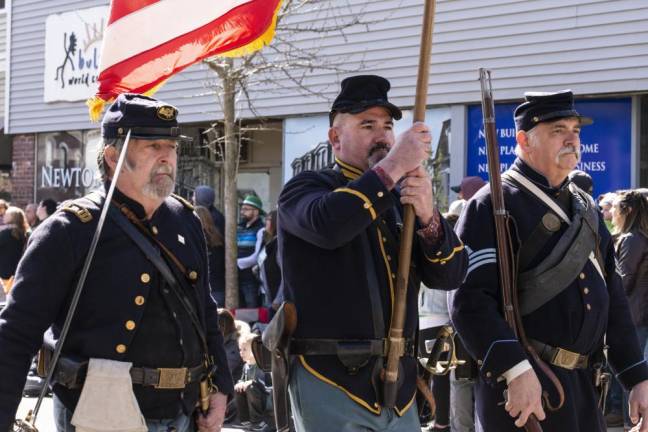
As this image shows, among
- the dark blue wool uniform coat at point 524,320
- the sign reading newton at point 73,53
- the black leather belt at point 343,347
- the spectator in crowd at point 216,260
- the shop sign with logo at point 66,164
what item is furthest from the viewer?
the shop sign with logo at point 66,164

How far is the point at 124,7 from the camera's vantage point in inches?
178

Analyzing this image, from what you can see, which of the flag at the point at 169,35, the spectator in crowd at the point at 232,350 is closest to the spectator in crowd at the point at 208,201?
the spectator in crowd at the point at 232,350

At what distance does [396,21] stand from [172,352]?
32.8ft

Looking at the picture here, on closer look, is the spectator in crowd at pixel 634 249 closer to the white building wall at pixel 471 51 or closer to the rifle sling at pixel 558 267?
the white building wall at pixel 471 51

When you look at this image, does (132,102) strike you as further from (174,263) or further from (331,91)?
(331,91)

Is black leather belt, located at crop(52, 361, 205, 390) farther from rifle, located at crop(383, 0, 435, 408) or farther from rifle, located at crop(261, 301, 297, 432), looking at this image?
rifle, located at crop(383, 0, 435, 408)

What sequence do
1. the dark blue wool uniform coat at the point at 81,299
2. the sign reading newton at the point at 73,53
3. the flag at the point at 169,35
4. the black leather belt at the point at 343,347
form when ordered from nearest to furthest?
the dark blue wool uniform coat at the point at 81,299 → the black leather belt at the point at 343,347 → the flag at the point at 169,35 → the sign reading newton at the point at 73,53

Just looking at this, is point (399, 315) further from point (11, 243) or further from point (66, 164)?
point (66, 164)

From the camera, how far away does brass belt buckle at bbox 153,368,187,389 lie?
3.49m

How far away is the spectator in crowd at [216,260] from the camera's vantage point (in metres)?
11.4

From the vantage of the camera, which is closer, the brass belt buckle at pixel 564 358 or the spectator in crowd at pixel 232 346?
the brass belt buckle at pixel 564 358

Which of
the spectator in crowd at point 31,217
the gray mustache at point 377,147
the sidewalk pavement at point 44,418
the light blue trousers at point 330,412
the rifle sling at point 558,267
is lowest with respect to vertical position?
the sidewalk pavement at point 44,418

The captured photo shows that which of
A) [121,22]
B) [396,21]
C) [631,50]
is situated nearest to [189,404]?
[121,22]

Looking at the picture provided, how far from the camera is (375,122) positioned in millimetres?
3680
